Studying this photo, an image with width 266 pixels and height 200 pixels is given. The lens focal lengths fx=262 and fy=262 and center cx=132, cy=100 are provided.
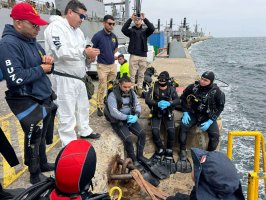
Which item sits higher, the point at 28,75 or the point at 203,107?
the point at 28,75

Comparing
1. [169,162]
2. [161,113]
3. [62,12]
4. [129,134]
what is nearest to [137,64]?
[161,113]

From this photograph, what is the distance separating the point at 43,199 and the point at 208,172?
4.03ft

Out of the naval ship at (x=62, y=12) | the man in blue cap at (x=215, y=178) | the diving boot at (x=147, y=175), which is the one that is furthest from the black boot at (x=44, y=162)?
the naval ship at (x=62, y=12)

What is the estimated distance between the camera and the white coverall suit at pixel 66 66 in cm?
358

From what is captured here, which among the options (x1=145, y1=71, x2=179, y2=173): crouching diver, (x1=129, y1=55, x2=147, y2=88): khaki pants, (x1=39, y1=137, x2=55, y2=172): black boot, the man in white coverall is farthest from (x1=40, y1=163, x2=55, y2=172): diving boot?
(x1=129, y1=55, x2=147, y2=88): khaki pants

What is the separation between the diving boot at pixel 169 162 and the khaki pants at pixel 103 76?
6.36ft

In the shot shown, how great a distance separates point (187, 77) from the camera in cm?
1157

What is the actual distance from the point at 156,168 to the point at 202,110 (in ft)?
5.15

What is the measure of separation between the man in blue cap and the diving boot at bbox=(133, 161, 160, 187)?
3003 millimetres

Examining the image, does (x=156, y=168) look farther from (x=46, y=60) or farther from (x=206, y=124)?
(x=46, y=60)

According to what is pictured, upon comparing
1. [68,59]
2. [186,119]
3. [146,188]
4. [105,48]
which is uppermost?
[105,48]

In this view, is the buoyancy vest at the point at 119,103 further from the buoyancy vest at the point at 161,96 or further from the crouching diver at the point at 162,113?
the buoyancy vest at the point at 161,96

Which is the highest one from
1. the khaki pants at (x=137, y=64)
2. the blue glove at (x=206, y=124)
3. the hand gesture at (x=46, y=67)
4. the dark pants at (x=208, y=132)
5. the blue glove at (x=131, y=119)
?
the hand gesture at (x=46, y=67)

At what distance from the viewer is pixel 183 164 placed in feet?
18.5
